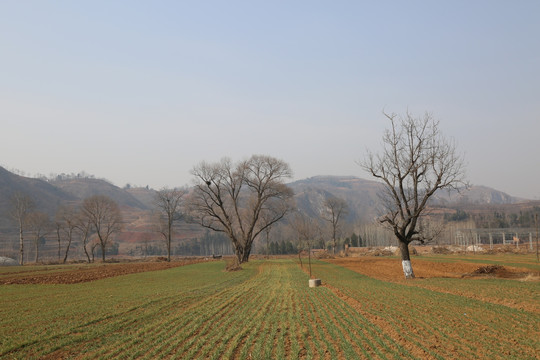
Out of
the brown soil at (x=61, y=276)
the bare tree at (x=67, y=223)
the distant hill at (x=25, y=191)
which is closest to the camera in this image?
the brown soil at (x=61, y=276)

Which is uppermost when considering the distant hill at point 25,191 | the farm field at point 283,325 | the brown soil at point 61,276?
the distant hill at point 25,191

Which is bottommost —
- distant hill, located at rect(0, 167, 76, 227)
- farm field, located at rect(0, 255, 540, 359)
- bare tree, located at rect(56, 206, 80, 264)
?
farm field, located at rect(0, 255, 540, 359)

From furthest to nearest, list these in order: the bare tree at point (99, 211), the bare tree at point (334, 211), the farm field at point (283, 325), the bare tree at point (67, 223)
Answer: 1. the bare tree at point (334, 211)
2. the bare tree at point (99, 211)
3. the bare tree at point (67, 223)
4. the farm field at point (283, 325)

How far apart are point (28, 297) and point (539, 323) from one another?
24.4 m

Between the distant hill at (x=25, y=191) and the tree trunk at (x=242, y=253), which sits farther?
the distant hill at (x=25, y=191)

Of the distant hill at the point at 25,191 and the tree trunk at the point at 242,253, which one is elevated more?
the distant hill at the point at 25,191

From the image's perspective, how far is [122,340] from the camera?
469 inches

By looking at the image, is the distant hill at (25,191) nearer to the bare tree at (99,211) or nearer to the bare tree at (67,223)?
the bare tree at (67,223)

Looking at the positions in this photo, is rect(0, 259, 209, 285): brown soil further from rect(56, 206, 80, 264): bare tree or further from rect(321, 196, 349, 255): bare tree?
rect(321, 196, 349, 255): bare tree

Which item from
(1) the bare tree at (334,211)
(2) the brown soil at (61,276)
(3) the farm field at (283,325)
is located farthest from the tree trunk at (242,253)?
(3) the farm field at (283,325)

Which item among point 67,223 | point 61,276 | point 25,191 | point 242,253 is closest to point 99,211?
point 67,223

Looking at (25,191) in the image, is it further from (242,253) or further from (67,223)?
(242,253)

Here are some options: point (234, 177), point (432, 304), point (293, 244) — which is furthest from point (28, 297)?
point (293, 244)

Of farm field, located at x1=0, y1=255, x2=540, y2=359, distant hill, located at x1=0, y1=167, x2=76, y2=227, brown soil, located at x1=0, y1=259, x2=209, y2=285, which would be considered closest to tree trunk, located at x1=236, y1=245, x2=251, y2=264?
brown soil, located at x1=0, y1=259, x2=209, y2=285
